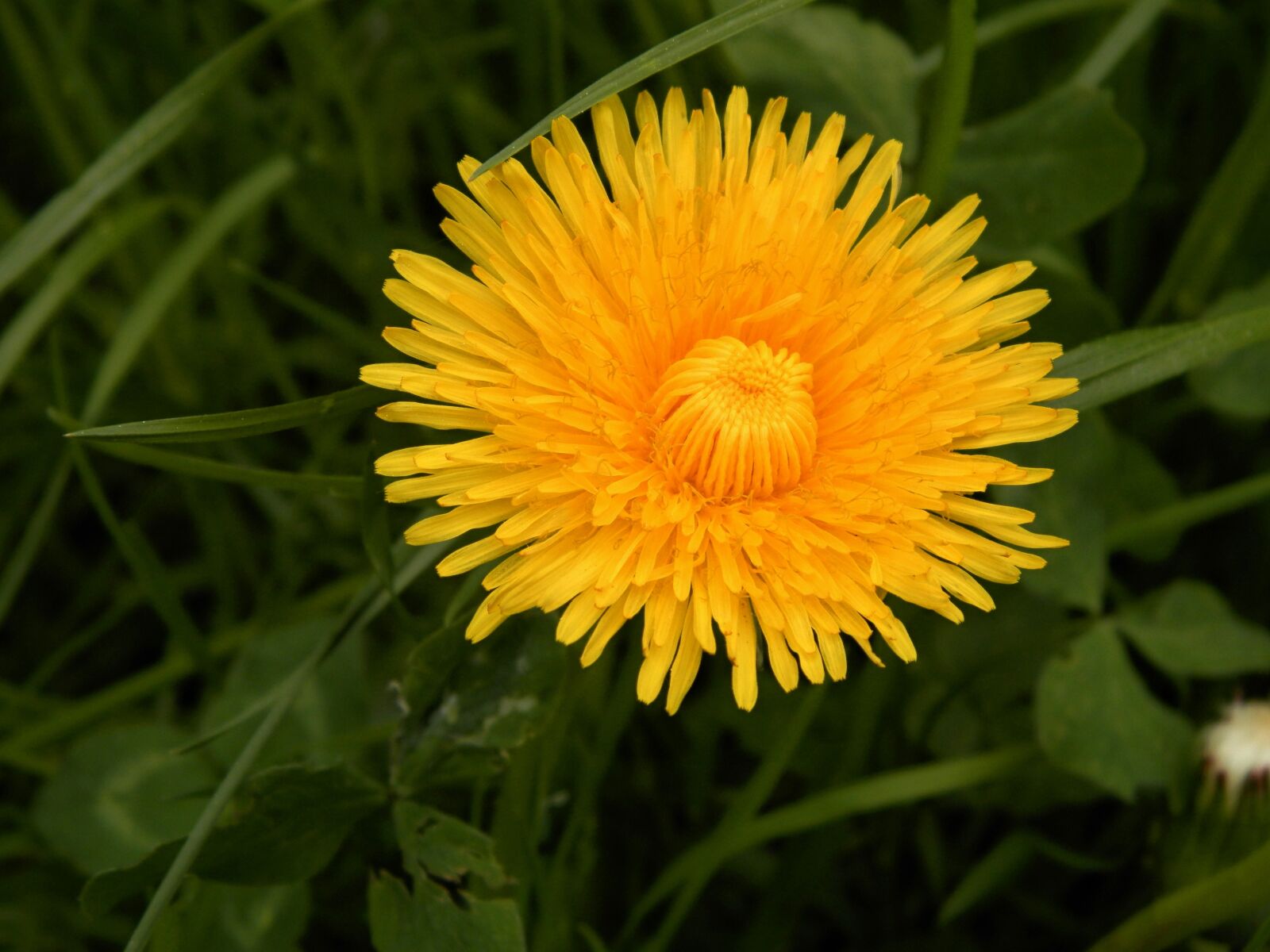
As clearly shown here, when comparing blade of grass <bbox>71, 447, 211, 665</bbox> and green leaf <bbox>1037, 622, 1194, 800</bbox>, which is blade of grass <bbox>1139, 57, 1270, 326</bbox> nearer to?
green leaf <bbox>1037, 622, 1194, 800</bbox>

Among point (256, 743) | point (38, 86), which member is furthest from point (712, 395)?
point (38, 86)

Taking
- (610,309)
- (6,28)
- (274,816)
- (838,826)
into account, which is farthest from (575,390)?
(6,28)

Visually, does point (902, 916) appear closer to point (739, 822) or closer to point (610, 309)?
point (739, 822)

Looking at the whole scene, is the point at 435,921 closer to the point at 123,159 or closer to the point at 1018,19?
the point at 123,159

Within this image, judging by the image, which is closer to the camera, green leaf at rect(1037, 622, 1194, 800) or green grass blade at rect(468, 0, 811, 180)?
green grass blade at rect(468, 0, 811, 180)

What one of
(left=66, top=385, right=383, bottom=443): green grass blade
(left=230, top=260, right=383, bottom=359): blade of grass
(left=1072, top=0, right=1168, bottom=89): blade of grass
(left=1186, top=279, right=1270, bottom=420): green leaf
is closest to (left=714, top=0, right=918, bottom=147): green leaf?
(left=1072, top=0, right=1168, bottom=89): blade of grass

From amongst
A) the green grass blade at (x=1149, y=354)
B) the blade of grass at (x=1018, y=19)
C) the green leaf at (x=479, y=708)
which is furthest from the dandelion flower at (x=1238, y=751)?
the blade of grass at (x=1018, y=19)
